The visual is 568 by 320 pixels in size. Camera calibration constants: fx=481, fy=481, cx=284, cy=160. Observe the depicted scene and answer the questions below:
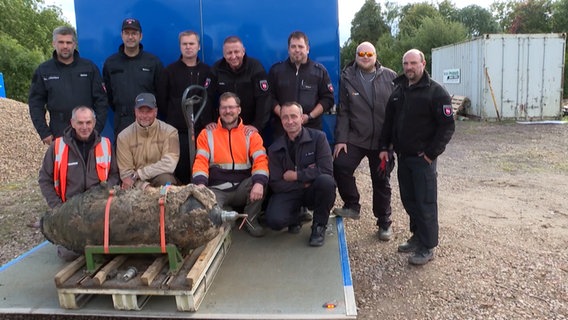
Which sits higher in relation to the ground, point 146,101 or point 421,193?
point 146,101

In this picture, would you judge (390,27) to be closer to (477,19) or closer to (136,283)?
(477,19)

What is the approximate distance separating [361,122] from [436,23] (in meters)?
26.7

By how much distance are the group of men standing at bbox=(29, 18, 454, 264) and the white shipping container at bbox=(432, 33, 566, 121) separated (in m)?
11.1

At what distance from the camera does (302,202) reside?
4.69 metres

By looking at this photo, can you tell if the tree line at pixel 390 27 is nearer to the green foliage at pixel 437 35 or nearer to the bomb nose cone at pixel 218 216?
the green foliage at pixel 437 35

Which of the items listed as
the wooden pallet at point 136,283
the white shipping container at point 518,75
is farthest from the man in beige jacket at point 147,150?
the white shipping container at point 518,75

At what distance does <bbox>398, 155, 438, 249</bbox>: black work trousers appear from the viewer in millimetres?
4324

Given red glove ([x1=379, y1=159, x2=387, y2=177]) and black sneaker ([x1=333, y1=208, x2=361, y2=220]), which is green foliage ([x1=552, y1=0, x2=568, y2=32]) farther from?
black sneaker ([x1=333, y1=208, x2=361, y2=220])

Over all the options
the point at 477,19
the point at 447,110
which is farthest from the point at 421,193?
the point at 477,19

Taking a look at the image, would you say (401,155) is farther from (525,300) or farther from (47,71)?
(47,71)

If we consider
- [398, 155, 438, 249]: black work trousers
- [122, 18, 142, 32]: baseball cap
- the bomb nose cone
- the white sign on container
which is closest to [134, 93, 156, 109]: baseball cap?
[122, 18, 142, 32]: baseball cap

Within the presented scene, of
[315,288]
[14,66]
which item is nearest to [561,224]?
[315,288]

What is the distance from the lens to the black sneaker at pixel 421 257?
14.8ft

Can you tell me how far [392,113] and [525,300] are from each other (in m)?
1.97
